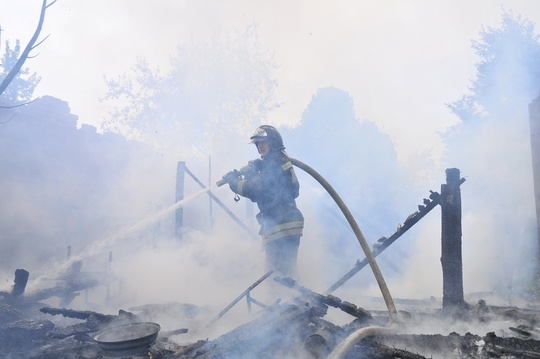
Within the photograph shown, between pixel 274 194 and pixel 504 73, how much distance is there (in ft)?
69.4

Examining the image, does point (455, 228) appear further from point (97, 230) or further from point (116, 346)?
point (97, 230)

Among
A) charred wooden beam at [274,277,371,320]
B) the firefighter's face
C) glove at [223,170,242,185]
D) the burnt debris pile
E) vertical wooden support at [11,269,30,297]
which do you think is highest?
the firefighter's face

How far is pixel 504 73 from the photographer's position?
21.0m

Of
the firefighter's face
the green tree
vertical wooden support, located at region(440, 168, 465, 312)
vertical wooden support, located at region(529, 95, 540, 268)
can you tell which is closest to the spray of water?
the firefighter's face

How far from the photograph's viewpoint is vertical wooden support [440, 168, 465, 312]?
5.44m

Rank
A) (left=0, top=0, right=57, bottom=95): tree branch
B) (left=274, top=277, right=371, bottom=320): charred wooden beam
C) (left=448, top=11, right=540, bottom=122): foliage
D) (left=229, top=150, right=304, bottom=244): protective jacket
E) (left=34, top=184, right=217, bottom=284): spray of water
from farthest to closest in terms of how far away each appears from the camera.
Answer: (left=448, top=11, right=540, bottom=122): foliage, (left=34, top=184, right=217, bottom=284): spray of water, (left=229, top=150, right=304, bottom=244): protective jacket, (left=274, top=277, right=371, bottom=320): charred wooden beam, (left=0, top=0, right=57, bottom=95): tree branch

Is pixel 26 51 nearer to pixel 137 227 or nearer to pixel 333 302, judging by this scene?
pixel 137 227

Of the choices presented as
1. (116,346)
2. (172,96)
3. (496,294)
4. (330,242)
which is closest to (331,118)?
(172,96)

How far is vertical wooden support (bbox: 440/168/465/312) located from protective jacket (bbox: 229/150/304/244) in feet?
7.44

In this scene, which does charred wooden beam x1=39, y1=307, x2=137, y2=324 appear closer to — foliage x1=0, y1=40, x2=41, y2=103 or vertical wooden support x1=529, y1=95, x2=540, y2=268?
vertical wooden support x1=529, y1=95, x2=540, y2=268

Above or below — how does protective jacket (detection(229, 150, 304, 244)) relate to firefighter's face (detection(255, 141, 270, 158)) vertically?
below

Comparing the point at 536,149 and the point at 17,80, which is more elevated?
the point at 17,80

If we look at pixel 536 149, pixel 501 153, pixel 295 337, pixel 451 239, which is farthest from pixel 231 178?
pixel 501 153

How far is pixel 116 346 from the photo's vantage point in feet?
12.6
